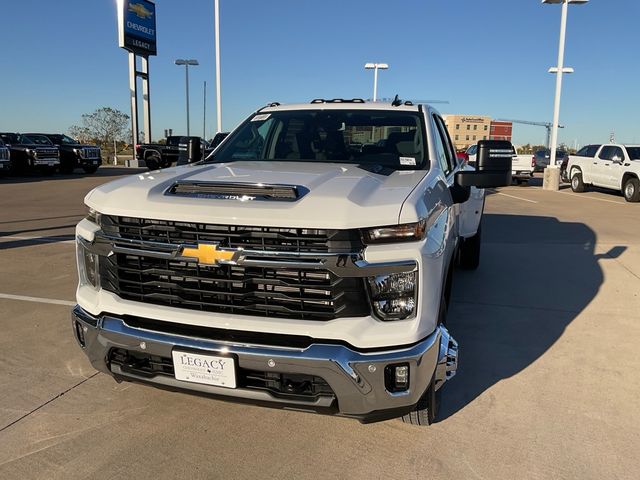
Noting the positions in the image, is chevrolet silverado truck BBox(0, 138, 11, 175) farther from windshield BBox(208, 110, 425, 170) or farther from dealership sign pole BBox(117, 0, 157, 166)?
windshield BBox(208, 110, 425, 170)

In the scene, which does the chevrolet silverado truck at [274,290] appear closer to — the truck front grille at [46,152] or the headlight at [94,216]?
the headlight at [94,216]

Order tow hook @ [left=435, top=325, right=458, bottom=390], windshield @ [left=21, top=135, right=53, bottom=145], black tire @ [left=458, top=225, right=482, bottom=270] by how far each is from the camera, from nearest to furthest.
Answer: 1. tow hook @ [left=435, top=325, right=458, bottom=390]
2. black tire @ [left=458, top=225, right=482, bottom=270]
3. windshield @ [left=21, top=135, right=53, bottom=145]

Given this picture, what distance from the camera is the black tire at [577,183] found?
65.6 ft

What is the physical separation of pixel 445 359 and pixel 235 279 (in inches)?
44.2

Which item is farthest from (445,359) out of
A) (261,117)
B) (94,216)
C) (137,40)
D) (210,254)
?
(137,40)

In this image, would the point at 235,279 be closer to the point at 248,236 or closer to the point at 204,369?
the point at 248,236

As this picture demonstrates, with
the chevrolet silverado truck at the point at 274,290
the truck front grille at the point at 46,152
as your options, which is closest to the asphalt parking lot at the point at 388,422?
the chevrolet silverado truck at the point at 274,290

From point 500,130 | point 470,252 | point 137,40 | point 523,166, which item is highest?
point 137,40

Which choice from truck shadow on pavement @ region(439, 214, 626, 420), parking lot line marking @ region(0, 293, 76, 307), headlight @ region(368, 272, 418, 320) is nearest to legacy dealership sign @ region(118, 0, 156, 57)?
truck shadow on pavement @ region(439, 214, 626, 420)

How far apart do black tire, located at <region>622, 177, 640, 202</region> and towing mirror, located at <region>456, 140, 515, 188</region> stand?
15.3m

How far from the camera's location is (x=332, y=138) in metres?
4.14

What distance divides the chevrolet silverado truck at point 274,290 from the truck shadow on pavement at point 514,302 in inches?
41.5

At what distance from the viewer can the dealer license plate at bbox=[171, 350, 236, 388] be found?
2.45 metres

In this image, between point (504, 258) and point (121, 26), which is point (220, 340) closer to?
point (504, 258)
